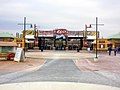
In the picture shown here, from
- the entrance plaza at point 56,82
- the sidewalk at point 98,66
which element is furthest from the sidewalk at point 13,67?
the sidewalk at point 98,66

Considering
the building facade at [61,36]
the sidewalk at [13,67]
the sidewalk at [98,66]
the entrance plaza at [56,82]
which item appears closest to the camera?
the entrance plaza at [56,82]

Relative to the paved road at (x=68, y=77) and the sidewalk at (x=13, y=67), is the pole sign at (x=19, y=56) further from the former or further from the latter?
the paved road at (x=68, y=77)

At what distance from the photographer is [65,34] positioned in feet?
292

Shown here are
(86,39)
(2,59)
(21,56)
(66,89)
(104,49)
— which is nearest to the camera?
(66,89)

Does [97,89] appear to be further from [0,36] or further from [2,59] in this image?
[0,36]

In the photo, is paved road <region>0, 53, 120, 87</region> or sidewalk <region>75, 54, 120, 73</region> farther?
sidewalk <region>75, 54, 120, 73</region>

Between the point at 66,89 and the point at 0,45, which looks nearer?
the point at 66,89

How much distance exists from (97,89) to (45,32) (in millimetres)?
77627

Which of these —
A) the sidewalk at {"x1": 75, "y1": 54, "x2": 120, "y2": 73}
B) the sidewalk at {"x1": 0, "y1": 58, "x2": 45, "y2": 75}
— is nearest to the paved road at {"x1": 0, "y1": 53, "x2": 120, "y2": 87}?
the sidewalk at {"x1": 0, "y1": 58, "x2": 45, "y2": 75}

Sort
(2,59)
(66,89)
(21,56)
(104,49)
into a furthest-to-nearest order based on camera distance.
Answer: (104,49) → (2,59) → (21,56) → (66,89)

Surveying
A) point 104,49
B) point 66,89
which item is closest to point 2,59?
point 66,89

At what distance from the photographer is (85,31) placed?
90.1 m

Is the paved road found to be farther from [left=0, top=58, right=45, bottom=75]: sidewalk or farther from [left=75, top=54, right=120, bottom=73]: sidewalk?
[left=75, top=54, right=120, bottom=73]: sidewalk

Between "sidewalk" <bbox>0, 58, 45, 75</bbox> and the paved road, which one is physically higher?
"sidewalk" <bbox>0, 58, 45, 75</bbox>
